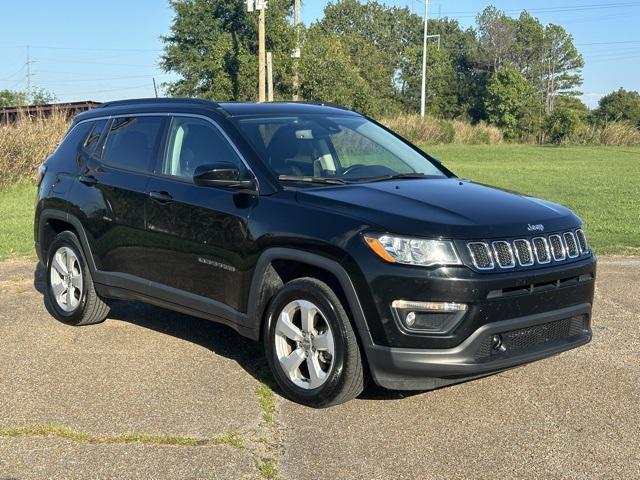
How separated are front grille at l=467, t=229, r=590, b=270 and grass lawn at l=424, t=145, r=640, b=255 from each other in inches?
227

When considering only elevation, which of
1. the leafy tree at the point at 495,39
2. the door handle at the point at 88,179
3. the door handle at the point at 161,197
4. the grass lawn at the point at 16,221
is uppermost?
the leafy tree at the point at 495,39

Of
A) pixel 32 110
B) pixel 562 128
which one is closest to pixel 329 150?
pixel 32 110

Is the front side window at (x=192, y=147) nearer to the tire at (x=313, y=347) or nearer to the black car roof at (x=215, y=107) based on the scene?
the black car roof at (x=215, y=107)

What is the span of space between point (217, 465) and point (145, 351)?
2132mm

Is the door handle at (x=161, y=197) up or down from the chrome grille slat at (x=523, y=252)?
up

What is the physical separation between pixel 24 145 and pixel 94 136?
12.9m

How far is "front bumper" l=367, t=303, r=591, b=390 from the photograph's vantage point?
428 cm

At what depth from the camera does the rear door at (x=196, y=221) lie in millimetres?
5094

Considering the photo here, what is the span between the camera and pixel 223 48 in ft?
155

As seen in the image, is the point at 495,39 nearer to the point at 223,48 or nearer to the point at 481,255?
the point at 223,48

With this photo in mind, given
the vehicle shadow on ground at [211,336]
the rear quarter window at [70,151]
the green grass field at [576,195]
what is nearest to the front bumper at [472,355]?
the vehicle shadow on ground at [211,336]

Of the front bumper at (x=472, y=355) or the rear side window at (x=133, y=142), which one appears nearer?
the front bumper at (x=472, y=355)

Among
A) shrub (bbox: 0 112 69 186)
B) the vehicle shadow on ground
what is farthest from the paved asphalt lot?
shrub (bbox: 0 112 69 186)

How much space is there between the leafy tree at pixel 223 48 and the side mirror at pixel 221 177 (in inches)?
1627
